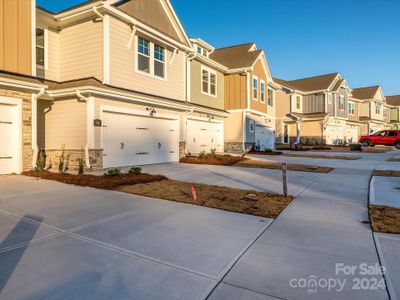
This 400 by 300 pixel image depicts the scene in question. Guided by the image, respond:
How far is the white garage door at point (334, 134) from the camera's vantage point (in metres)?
35.4

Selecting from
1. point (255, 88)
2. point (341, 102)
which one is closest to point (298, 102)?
point (341, 102)

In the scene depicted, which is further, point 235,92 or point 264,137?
point 264,137

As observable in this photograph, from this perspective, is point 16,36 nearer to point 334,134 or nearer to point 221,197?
point 221,197

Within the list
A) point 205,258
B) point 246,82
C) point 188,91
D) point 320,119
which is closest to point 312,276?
point 205,258

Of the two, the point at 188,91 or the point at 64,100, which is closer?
the point at 64,100

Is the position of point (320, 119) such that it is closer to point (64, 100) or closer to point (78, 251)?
point (64, 100)

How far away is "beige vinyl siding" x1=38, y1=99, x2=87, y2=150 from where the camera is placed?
11320 mm

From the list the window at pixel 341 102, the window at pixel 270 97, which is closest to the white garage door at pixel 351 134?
the window at pixel 341 102

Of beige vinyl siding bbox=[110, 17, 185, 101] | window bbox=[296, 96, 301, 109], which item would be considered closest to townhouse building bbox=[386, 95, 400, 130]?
window bbox=[296, 96, 301, 109]

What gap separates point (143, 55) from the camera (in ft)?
44.8

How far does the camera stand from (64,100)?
38.8ft

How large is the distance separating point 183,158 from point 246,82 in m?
9.25

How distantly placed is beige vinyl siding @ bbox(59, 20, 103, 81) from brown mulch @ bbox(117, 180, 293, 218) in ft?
20.4

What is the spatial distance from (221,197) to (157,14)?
1150cm
